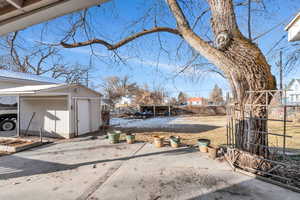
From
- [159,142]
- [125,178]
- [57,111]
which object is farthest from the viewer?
[57,111]

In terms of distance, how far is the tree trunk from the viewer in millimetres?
3211

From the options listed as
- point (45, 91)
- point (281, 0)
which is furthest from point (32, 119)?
point (281, 0)

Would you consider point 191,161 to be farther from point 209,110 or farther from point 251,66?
point 209,110

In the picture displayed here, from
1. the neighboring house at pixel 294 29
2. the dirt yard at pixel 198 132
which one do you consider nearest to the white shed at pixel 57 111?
the dirt yard at pixel 198 132

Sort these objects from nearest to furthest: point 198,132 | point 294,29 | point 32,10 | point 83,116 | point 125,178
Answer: point 32,10 → point 294,29 → point 125,178 → point 83,116 → point 198,132

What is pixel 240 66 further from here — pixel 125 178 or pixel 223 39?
pixel 125 178

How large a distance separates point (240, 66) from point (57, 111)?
8019 millimetres

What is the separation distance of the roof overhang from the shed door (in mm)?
6361

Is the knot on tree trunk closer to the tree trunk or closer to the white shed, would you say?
the tree trunk

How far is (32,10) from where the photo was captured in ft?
5.13

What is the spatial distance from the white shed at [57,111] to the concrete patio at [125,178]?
2554mm

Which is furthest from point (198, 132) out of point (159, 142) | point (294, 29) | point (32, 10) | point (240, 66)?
point (32, 10)

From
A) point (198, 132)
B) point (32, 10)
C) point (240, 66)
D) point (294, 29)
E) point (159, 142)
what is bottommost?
point (198, 132)

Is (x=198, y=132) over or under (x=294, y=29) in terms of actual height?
under
